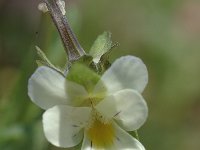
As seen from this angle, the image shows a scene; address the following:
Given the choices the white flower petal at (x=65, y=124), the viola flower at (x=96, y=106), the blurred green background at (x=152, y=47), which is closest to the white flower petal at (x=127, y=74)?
the viola flower at (x=96, y=106)

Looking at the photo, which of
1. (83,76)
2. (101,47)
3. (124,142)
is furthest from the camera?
(101,47)

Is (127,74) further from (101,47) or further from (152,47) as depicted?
(152,47)

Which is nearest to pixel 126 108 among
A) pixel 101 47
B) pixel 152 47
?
pixel 101 47

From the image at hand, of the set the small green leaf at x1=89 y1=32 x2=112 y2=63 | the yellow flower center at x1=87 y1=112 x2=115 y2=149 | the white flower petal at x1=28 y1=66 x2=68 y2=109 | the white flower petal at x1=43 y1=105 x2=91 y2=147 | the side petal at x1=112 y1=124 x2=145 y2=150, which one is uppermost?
the small green leaf at x1=89 y1=32 x2=112 y2=63

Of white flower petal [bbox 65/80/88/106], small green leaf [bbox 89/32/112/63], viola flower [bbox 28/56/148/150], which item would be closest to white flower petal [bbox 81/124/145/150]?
viola flower [bbox 28/56/148/150]

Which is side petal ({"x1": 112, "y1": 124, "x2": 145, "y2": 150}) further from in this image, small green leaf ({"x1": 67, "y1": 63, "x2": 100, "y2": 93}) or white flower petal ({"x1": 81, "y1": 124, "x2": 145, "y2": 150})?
small green leaf ({"x1": 67, "y1": 63, "x2": 100, "y2": 93})

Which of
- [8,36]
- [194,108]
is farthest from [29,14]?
[194,108]

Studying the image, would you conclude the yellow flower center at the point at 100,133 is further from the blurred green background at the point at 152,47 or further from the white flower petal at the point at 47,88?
the blurred green background at the point at 152,47
